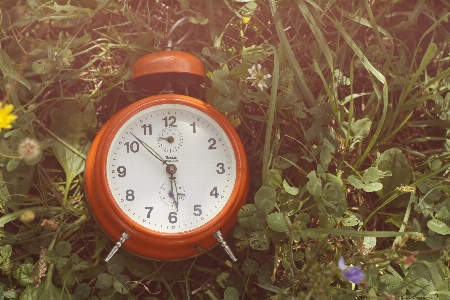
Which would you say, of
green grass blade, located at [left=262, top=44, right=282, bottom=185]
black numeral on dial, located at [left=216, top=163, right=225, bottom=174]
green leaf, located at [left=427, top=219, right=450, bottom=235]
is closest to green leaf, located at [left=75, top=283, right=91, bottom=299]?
black numeral on dial, located at [left=216, top=163, right=225, bottom=174]

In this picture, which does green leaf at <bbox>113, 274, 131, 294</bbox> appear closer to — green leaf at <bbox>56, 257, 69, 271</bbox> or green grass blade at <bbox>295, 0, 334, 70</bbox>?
green leaf at <bbox>56, 257, 69, 271</bbox>

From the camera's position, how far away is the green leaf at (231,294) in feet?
5.88

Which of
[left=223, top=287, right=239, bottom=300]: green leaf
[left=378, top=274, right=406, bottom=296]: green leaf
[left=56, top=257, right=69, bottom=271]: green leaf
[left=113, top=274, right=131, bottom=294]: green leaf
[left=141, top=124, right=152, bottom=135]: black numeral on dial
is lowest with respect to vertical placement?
[left=113, top=274, right=131, bottom=294]: green leaf

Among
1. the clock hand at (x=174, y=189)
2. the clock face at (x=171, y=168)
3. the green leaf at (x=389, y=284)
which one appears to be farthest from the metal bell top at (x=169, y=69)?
the green leaf at (x=389, y=284)

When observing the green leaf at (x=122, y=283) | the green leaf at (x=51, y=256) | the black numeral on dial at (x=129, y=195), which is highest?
the black numeral on dial at (x=129, y=195)

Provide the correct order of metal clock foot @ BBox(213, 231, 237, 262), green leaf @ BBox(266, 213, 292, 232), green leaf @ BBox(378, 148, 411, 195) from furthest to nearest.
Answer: green leaf @ BBox(378, 148, 411, 195) → metal clock foot @ BBox(213, 231, 237, 262) → green leaf @ BBox(266, 213, 292, 232)

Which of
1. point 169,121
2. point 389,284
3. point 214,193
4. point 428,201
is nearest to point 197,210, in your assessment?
point 214,193

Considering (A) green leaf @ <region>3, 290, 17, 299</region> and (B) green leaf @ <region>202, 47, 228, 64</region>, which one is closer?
(A) green leaf @ <region>3, 290, 17, 299</region>

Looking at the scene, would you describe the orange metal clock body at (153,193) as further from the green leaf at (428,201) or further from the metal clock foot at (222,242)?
the green leaf at (428,201)

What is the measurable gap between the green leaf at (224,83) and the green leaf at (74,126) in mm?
450

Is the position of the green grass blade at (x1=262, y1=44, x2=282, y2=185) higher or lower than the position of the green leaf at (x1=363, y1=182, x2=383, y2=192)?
higher

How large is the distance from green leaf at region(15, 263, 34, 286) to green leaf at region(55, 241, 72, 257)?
0.34ft

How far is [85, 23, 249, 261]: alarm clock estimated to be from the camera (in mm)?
1780

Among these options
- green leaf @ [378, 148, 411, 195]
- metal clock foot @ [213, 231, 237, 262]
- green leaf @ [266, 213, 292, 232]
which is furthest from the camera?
green leaf @ [378, 148, 411, 195]
